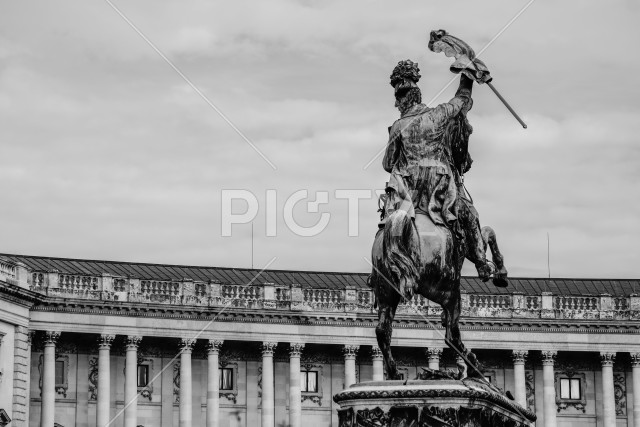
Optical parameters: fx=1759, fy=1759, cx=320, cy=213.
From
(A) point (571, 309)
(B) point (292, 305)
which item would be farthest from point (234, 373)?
(A) point (571, 309)

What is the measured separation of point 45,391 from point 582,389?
3964cm

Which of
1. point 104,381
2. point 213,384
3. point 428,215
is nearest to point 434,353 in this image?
point 213,384

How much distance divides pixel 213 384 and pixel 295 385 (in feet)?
19.8

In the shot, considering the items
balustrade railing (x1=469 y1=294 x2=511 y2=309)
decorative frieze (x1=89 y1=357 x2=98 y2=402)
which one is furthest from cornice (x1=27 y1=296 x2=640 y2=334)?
decorative frieze (x1=89 y1=357 x2=98 y2=402)

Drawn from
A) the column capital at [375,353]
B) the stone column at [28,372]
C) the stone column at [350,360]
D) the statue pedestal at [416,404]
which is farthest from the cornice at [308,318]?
the statue pedestal at [416,404]

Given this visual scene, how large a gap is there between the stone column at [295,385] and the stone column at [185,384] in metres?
7.14

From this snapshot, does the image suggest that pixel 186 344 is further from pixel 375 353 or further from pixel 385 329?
pixel 385 329

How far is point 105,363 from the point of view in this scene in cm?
11750

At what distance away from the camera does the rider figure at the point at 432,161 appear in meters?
26.8

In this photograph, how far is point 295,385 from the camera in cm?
12294

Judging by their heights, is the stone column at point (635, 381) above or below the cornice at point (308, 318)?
below

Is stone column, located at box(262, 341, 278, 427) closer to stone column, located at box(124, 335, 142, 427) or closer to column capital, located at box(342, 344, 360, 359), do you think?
column capital, located at box(342, 344, 360, 359)

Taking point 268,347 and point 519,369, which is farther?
point 519,369

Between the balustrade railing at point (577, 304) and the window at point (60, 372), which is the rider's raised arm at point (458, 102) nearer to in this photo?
the window at point (60, 372)
